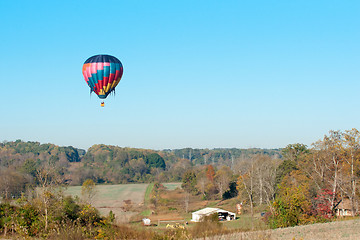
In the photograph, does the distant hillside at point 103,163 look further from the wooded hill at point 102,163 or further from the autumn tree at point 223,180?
the autumn tree at point 223,180

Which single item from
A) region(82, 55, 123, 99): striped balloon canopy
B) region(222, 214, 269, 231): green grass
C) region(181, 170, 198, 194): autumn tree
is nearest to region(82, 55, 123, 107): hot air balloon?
region(82, 55, 123, 99): striped balloon canopy

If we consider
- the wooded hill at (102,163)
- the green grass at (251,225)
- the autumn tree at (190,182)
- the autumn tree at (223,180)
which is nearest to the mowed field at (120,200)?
the autumn tree at (190,182)

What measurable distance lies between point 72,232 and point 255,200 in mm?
67924

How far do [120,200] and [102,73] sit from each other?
6838cm

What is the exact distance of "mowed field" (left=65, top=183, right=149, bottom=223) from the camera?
83.5 m

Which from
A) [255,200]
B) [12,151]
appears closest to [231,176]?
[255,200]

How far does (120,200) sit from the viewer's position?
100000 millimetres

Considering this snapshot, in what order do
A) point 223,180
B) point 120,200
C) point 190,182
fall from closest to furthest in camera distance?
1. point 223,180
2. point 120,200
3. point 190,182

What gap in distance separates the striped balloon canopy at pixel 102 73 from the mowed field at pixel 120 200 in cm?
3976

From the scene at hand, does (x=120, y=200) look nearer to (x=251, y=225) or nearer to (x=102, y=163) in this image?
(x=102, y=163)

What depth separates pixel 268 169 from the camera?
2884 inches

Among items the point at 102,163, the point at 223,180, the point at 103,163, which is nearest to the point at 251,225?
the point at 223,180

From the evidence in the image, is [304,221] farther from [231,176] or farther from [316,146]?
[231,176]

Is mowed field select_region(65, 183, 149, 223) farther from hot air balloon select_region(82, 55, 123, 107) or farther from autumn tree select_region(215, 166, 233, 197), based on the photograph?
hot air balloon select_region(82, 55, 123, 107)
